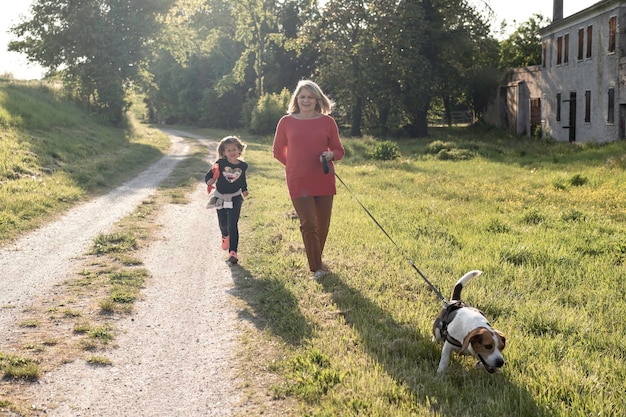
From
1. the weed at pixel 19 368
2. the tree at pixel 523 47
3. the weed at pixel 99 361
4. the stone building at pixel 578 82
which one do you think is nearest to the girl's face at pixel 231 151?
the weed at pixel 99 361

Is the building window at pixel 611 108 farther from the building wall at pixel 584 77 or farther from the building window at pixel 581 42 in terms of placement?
the building window at pixel 581 42

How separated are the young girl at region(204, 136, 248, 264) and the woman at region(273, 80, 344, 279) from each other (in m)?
1.41

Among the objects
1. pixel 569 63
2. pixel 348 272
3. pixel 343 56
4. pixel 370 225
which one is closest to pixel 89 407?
pixel 348 272

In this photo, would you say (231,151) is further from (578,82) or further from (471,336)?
(578,82)

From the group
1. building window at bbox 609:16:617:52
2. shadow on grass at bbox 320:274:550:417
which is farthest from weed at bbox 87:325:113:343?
building window at bbox 609:16:617:52

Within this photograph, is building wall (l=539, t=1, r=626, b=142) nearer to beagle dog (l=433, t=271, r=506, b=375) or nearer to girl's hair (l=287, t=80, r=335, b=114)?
girl's hair (l=287, t=80, r=335, b=114)

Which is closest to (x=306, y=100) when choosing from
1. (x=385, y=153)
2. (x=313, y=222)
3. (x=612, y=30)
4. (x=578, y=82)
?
(x=313, y=222)

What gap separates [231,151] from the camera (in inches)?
332

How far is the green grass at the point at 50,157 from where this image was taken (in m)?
12.3

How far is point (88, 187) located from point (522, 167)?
14244 millimetres

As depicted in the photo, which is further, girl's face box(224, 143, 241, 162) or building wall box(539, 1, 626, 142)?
building wall box(539, 1, 626, 142)

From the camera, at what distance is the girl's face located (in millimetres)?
8438

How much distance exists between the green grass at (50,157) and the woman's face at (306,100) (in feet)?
18.8

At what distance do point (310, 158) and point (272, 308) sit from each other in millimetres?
1893
